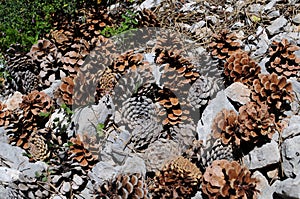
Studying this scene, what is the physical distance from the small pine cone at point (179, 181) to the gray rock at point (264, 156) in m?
0.24

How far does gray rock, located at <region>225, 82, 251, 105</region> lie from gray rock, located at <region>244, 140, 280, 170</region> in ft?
0.89

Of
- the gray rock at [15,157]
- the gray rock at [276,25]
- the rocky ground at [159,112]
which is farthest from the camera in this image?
the gray rock at [276,25]

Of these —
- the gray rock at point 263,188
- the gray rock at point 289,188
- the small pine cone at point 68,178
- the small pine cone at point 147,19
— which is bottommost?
the gray rock at point 263,188

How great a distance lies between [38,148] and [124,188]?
68 cm

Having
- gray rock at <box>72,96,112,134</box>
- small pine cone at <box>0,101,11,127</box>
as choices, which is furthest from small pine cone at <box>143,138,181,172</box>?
small pine cone at <box>0,101,11,127</box>

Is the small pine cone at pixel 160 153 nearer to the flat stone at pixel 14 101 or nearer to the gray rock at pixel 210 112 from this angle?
the gray rock at pixel 210 112

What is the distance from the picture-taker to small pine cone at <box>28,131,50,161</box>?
235cm

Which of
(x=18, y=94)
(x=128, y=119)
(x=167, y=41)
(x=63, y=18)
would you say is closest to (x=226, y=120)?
(x=128, y=119)

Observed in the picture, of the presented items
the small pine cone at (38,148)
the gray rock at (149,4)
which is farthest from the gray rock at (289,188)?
the gray rock at (149,4)

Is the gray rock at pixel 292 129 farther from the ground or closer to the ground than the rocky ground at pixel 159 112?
closer to the ground

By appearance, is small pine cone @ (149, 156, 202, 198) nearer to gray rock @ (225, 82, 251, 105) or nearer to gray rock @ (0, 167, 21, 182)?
gray rock @ (225, 82, 251, 105)

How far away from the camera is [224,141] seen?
198 cm

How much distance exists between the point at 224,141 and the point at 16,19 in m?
2.21

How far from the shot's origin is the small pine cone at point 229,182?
5.92 feet
